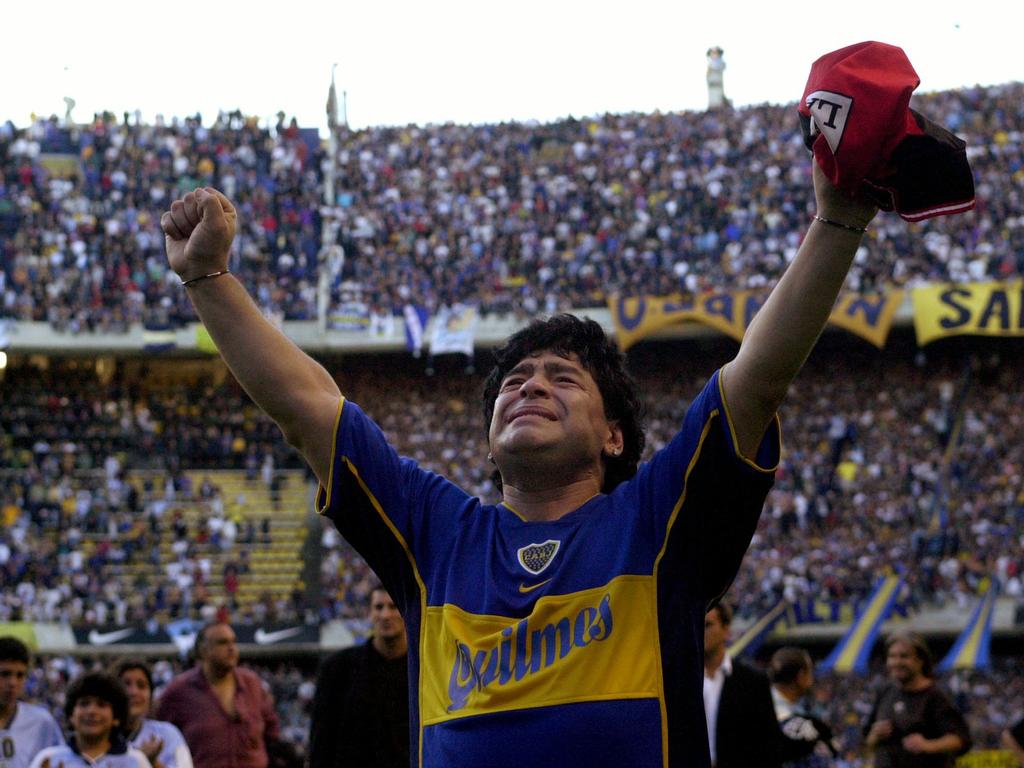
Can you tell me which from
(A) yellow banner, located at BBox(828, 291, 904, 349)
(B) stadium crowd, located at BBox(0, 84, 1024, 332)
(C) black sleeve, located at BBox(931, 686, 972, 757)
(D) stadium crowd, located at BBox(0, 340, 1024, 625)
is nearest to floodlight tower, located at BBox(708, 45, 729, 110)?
(B) stadium crowd, located at BBox(0, 84, 1024, 332)

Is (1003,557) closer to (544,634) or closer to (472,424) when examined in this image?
(472,424)

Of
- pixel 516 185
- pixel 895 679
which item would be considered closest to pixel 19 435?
pixel 516 185

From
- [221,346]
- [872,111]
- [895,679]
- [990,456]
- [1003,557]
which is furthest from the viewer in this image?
[990,456]

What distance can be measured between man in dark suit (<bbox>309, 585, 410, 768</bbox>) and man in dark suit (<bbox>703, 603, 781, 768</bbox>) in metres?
1.27

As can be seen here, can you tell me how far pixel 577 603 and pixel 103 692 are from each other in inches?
153

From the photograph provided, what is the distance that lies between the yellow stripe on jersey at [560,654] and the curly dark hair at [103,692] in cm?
365

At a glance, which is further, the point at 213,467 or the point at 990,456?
the point at 213,467

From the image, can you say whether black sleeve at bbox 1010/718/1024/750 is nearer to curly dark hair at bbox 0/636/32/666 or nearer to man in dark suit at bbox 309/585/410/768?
man in dark suit at bbox 309/585/410/768

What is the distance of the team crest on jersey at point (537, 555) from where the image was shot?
2637 millimetres

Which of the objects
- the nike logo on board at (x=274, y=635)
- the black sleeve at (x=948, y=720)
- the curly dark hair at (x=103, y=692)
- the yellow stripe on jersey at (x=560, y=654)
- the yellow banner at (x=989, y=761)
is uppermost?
the yellow stripe on jersey at (x=560, y=654)

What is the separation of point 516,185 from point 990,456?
1132cm

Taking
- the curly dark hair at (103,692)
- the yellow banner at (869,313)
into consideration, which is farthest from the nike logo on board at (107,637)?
the curly dark hair at (103,692)

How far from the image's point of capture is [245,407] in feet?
99.3

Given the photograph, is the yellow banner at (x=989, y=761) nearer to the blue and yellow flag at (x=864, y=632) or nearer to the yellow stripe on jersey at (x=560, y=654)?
the blue and yellow flag at (x=864, y=632)
